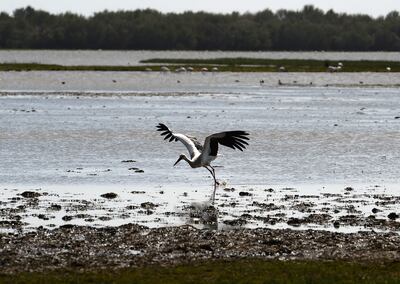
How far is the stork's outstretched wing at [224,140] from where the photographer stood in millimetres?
19406

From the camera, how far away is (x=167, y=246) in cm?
1421

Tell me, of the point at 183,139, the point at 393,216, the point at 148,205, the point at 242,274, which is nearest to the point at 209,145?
the point at 183,139

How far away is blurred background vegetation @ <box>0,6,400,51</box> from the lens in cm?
16275

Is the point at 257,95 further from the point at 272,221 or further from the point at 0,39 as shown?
the point at 0,39

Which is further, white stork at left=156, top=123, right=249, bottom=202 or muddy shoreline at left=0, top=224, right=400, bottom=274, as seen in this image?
white stork at left=156, top=123, right=249, bottom=202

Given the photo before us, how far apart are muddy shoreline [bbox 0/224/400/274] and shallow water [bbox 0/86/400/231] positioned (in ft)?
3.44

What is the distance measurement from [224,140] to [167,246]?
5534mm

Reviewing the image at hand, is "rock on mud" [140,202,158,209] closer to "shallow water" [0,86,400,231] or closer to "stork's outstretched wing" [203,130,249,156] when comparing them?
"shallow water" [0,86,400,231]

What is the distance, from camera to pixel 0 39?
16938 cm

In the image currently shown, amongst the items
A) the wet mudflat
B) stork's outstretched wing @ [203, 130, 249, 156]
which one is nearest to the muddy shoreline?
the wet mudflat

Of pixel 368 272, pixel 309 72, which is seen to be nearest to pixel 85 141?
pixel 368 272

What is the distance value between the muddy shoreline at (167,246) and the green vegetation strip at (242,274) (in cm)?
33

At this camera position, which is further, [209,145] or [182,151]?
[182,151]

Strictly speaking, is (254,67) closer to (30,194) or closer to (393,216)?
(30,194)
